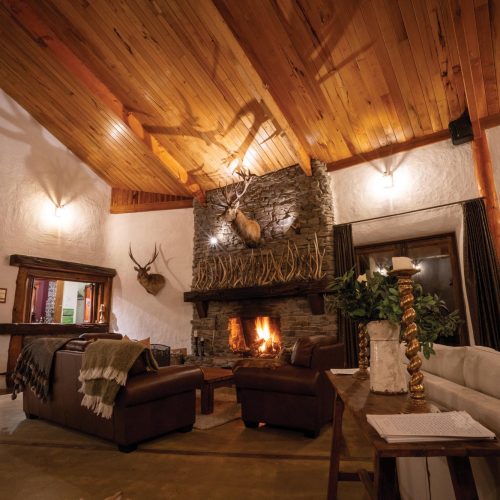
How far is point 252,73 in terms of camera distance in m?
4.68

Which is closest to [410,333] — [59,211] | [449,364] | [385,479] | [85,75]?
[449,364]

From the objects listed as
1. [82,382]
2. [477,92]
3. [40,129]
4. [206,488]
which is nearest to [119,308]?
[40,129]

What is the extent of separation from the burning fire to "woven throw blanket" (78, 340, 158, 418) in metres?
3.36

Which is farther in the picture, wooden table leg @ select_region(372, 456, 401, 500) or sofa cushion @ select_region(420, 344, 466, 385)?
sofa cushion @ select_region(420, 344, 466, 385)

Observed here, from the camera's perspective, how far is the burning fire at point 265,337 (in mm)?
6199

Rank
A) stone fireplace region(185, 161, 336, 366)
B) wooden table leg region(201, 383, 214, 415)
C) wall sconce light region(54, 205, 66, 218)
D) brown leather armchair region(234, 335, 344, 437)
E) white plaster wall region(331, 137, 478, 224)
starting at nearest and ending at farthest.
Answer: brown leather armchair region(234, 335, 344, 437) < wooden table leg region(201, 383, 214, 415) < white plaster wall region(331, 137, 478, 224) < stone fireplace region(185, 161, 336, 366) < wall sconce light region(54, 205, 66, 218)

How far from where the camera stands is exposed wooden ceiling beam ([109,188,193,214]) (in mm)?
7840

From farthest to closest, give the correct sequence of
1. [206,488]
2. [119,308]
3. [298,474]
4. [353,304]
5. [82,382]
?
[119,308], [82,382], [298,474], [206,488], [353,304]

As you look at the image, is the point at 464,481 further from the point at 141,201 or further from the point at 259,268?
the point at 141,201

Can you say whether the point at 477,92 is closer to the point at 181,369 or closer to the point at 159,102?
the point at 159,102

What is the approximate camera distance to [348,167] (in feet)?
Result: 19.8

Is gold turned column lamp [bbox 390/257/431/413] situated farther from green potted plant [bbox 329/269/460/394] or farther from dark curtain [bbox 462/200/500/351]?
dark curtain [bbox 462/200/500/351]

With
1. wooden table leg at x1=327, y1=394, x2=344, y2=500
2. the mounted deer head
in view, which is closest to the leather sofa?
wooden table leg at x1=327, y1=394, x2=344, y2=500

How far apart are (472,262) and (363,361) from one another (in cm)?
370
